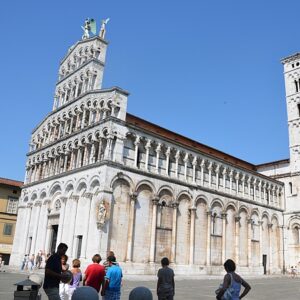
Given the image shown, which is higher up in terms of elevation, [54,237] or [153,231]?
[153,231]

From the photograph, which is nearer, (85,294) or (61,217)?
(85,294)

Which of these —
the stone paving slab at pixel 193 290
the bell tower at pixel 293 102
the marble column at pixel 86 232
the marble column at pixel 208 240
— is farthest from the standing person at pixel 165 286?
the bell tower at pixel 293 102

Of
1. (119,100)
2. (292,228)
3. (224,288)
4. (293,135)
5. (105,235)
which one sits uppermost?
(293,135)

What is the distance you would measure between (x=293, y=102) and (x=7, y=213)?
37233 mm

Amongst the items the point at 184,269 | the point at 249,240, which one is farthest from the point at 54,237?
the point at 249,240

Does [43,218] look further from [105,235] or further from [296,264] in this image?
[296,264]

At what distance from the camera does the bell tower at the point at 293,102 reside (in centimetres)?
4294

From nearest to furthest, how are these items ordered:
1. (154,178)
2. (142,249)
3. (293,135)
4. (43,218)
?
(142,249) < (154,178) < (43,218) < (293,135)

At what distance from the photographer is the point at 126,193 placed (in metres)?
26.6

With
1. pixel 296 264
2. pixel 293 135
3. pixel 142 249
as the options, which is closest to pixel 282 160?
pixel 293 135

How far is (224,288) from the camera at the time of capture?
6582 millimetres

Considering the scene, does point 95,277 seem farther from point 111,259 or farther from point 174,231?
point 174,231

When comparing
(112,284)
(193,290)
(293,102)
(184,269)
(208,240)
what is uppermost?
(293,102)

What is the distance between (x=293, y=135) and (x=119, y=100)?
25.8 metres
